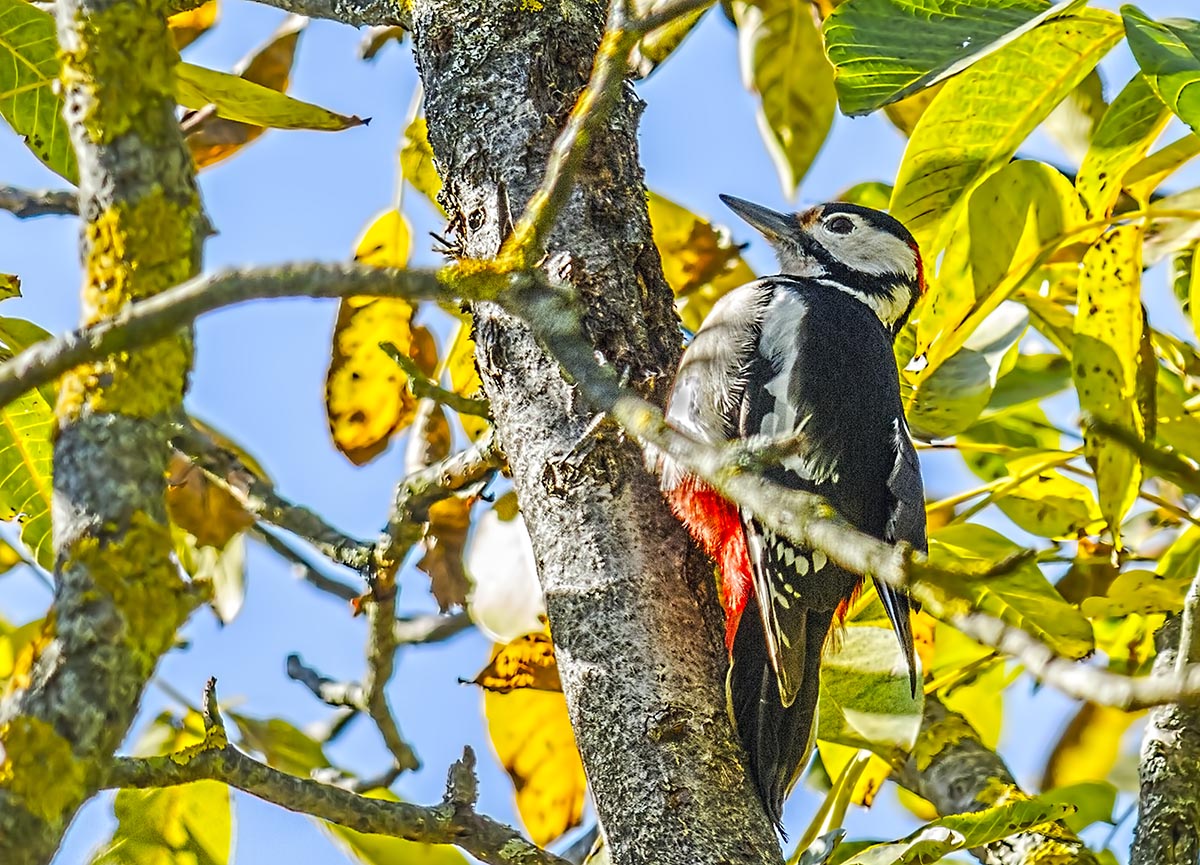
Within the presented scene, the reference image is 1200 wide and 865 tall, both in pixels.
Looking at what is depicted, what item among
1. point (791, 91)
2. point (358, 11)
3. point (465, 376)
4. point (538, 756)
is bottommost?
point (538, 756)

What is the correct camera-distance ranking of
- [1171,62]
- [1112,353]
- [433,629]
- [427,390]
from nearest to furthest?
[1171,62], [427,390], [1112,353], [433,629]

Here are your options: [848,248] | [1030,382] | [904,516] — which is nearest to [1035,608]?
[904,516]

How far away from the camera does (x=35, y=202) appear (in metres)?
2.52

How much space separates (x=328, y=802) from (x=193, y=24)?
5.71 feet

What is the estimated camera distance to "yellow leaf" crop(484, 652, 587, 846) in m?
2.52

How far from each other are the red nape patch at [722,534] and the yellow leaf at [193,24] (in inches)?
56.1

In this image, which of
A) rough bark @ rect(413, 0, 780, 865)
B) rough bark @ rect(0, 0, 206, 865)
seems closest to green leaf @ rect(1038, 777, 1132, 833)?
rough bark @ rect(413, 0, 780, 865)

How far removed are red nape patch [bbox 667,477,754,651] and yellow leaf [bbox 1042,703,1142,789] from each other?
50.1 inches

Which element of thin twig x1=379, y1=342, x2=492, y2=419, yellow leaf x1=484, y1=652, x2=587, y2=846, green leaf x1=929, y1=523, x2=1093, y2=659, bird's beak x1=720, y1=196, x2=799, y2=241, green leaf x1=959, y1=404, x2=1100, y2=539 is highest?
bird's beak x1=720, y1=196, x2=799, y2=241

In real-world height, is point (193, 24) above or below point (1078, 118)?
below

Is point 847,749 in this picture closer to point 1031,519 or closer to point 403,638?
point 1031,519

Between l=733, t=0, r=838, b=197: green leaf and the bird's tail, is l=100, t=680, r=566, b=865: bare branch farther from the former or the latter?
l=733, t=0, r=838, b=197: green leaf

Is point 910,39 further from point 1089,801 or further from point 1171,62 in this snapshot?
point 1089,801

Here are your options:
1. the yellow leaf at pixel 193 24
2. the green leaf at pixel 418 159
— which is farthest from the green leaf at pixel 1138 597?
the yellow leaf at pixel 193 24
